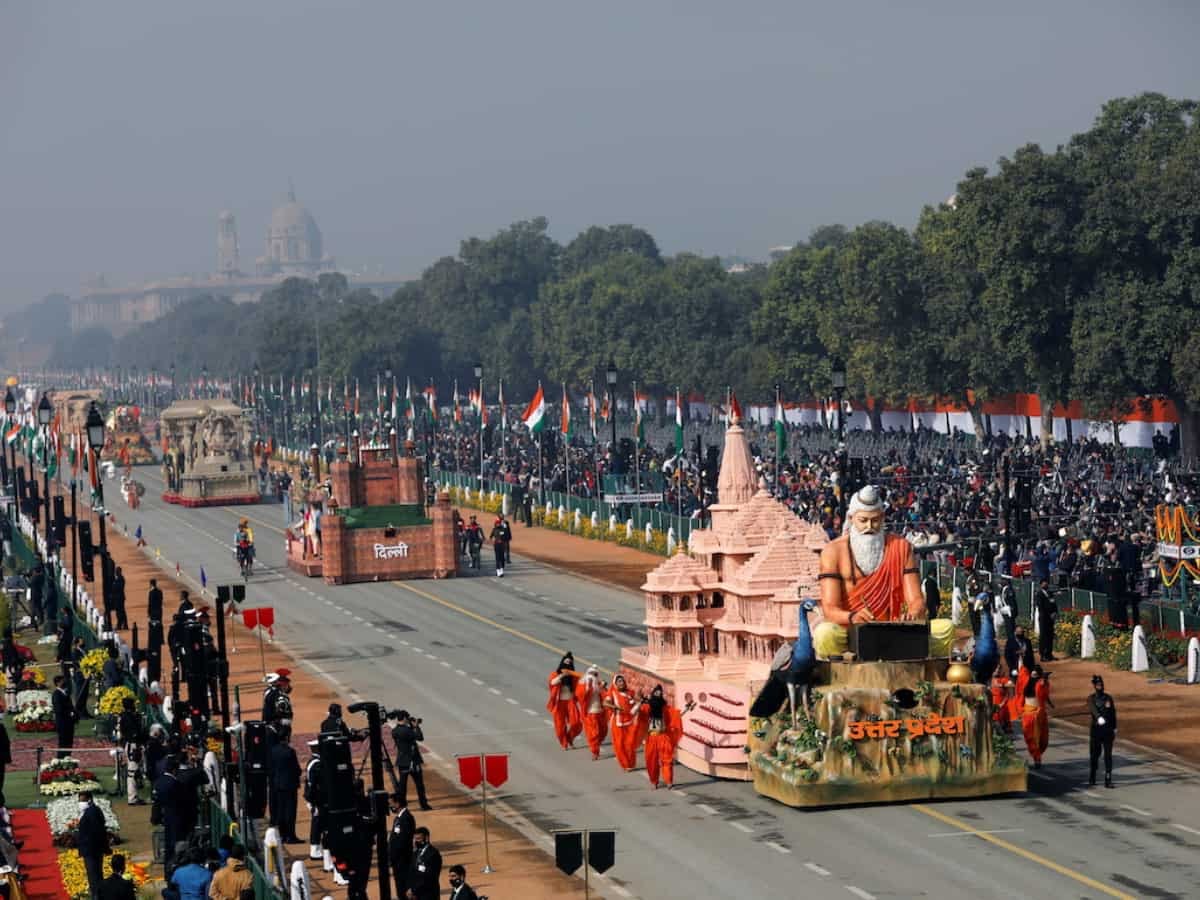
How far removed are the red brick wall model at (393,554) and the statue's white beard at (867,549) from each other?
121ft

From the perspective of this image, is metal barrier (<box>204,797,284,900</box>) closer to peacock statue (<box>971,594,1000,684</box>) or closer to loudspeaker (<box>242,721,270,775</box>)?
loudspeaker (<box>242,721,270,775</box>)

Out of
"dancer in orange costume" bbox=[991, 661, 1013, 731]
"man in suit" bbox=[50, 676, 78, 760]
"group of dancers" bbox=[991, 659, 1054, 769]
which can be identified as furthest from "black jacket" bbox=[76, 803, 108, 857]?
"dancer in orange costume" bbox=[991, 661, 1013, 731]

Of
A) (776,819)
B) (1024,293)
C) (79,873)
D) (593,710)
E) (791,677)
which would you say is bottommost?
(776,819)

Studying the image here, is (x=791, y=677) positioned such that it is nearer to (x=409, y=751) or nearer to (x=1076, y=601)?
(x=409, y=751)

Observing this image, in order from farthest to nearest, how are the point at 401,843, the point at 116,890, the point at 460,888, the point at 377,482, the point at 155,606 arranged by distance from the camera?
the point at 377,482, the point at 155,606, the point at 401,843, the point at 460,888, the point at 116,890

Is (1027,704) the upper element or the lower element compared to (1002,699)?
upper

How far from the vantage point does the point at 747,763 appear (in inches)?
1394

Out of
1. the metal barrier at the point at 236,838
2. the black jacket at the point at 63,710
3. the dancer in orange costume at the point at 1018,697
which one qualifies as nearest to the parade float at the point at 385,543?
the black jacket at the point at 63,710

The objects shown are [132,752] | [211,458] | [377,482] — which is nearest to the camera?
[132,752]

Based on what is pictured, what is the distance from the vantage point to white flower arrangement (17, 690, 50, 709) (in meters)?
42.4

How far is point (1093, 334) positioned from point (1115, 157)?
9624mm

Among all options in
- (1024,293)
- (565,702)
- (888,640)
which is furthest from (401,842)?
(1024,293)

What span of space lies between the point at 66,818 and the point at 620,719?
932 cm

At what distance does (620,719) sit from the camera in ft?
122
